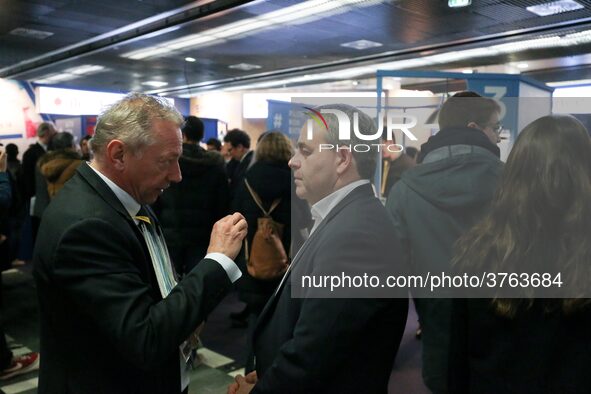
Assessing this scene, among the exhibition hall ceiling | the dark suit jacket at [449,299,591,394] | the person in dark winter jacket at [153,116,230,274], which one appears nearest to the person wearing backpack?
the person in dark winter jacket at [153,116,230,274]

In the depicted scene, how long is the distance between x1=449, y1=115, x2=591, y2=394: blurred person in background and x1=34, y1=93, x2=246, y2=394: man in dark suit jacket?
0.59 meters

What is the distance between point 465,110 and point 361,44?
20.3 feet

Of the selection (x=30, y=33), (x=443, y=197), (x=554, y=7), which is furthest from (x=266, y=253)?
(x=30, y=33)

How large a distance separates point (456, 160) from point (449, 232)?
0.69 ft

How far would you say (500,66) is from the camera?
6.48 meters

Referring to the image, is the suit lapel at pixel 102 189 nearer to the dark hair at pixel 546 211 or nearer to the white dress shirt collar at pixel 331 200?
the white dress shirt collar at pixel 331 200

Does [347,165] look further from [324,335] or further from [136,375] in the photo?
[136,375]

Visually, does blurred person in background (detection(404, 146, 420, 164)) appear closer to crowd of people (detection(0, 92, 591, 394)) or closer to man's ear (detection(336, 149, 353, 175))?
crowd of people (detection(0, 92, 591, 394))

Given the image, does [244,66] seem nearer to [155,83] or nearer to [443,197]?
[155,83]

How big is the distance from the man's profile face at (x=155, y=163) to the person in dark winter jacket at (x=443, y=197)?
0.59m

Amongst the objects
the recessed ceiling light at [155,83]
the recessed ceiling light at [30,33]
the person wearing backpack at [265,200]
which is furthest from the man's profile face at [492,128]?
the recessed ceiling light at [155,83]

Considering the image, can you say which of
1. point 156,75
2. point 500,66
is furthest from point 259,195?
point 156,75

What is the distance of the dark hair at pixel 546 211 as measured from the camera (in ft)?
3.40

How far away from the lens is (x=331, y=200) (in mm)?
1220
